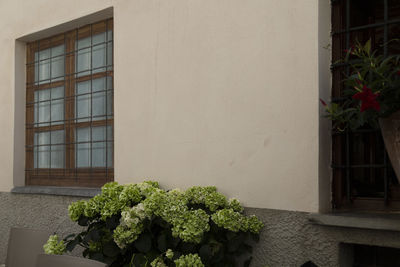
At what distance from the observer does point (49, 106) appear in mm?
5355

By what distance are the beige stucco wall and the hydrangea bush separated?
0.81 ft

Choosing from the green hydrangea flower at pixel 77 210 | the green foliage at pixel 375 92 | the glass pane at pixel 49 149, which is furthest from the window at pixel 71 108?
the green foliage at pixel 375 92

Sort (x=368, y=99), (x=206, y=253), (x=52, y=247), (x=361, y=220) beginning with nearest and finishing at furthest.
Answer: (x=368, y=99) → (x=361, y=220) → (x=206, y=253) → (x=52, y=247)

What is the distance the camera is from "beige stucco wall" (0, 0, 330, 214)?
305 centimetres

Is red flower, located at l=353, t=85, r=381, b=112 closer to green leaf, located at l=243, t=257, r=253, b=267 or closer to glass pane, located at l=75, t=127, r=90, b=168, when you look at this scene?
green leaf, located at l=243, t=257, r=253, b=267

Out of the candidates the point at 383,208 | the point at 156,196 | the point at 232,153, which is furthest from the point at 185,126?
the point at 383,208

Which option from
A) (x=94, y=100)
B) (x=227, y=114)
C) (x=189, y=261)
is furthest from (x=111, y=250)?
(x=94, y=100)

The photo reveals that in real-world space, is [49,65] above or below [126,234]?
above

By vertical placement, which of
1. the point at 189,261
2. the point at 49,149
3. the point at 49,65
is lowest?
the point at 189,261

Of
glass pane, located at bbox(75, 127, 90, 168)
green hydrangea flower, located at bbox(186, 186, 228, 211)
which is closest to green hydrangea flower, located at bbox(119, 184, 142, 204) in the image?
green hydrangea flower, located at bbox(186, 186, 228, 211)

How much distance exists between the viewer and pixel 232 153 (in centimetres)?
340

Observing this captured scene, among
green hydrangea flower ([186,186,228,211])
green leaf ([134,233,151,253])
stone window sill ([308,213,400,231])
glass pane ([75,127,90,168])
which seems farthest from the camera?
glass pane ([75,127,90,168])

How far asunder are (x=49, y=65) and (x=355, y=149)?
3771 millimetres

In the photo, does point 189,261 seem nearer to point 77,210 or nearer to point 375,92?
point 77,210
